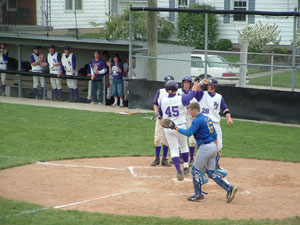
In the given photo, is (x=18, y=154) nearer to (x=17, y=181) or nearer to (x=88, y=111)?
(x=17, y=181)

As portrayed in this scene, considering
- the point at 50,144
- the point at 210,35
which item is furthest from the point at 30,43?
the point at 50,144

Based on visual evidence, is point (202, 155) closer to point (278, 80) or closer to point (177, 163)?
point (177, 163)

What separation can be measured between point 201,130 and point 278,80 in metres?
13.1

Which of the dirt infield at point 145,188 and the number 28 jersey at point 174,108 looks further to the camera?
the number 28 jersey at point 174,108

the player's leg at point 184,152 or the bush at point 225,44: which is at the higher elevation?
the bush at point 225,44

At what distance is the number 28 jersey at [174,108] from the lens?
10172 millimetres

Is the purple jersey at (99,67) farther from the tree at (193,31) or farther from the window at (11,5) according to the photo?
the window at (11,5)

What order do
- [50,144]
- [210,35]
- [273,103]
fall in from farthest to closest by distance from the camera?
[210,35]
[273,103]
[50,144]

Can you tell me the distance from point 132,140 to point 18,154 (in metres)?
3.15

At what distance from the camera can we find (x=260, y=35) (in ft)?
70.4

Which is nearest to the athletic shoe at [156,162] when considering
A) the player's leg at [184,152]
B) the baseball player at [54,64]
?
the player's leg at [184,152]

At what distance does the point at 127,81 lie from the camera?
61.4ft

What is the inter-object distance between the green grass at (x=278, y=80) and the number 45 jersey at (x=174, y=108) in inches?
431

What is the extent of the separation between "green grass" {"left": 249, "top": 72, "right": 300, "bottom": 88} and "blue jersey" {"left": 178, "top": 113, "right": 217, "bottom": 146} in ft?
40.4
